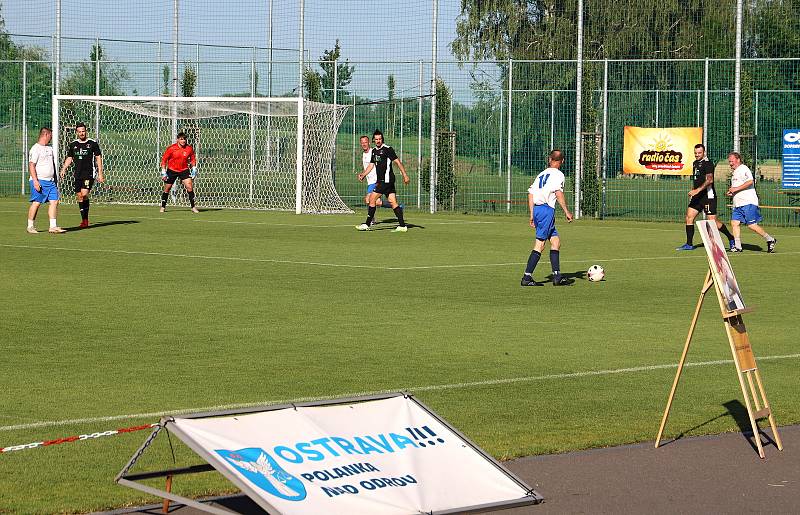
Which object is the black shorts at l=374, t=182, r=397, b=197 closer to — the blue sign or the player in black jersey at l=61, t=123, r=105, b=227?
the player in black jersey at l=61, t=123, r=105, b=227

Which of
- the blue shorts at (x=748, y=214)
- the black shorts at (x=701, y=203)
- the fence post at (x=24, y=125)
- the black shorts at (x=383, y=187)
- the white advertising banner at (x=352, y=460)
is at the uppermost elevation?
the fence post at (x=24, y=125)

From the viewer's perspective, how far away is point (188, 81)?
42844 millimetres

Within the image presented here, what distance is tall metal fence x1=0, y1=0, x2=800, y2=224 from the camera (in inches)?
1410

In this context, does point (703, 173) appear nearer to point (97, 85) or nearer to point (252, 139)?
point (252, 139)

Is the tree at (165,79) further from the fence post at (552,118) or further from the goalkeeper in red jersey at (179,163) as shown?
the fence post at (552,118)

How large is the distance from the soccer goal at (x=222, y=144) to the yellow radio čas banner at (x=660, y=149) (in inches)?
300

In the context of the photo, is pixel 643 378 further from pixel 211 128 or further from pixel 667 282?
pixel 211 128

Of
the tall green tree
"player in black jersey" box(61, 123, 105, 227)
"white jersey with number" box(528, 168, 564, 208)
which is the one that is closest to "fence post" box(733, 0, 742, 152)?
the tall green tree

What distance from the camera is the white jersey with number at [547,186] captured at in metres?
17.9

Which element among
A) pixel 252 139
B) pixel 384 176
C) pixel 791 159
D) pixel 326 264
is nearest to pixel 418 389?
pixel 326 264

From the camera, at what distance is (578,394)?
1016cm

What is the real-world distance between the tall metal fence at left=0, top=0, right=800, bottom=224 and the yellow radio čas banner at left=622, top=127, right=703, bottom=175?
0.58 metres

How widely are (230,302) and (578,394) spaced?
6.36 m

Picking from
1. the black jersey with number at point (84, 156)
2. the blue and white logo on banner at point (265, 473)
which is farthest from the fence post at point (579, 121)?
the blue and white logo on banner at point (265, 473)
